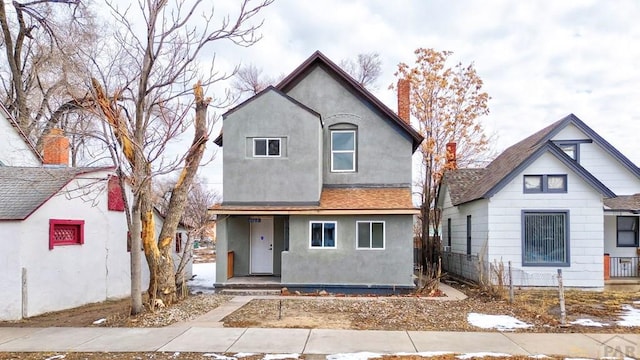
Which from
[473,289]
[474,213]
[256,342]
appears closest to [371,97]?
[474,213]

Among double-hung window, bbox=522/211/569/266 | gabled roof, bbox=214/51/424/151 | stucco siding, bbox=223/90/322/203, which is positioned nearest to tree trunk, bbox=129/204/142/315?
stucco siding, bbox=223/90/322/203

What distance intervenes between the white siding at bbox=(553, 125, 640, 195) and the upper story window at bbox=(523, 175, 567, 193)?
2733mm

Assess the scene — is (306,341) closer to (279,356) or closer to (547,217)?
(279,356)

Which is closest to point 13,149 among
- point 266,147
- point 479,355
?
point 266,147

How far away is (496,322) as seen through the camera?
10.9 metres

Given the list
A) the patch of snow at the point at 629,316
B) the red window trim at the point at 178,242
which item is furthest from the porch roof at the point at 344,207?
the red window trim at the point at 178,242

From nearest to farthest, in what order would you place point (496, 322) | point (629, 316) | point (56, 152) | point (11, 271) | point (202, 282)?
point (496, 322) → point (629, 316) → point (11, 271) → point (56, 152) → point (202, 282)

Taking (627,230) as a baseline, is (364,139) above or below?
above

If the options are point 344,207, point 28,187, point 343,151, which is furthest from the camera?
point 343,151

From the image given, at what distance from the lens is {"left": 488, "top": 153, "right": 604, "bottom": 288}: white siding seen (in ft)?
54.0

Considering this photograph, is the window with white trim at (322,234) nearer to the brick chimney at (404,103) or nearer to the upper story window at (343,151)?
the upper story window at (343,151)

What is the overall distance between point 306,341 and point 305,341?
2 centimetres

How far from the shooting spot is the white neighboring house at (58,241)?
40.1 feet

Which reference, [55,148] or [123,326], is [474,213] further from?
[55,148]
